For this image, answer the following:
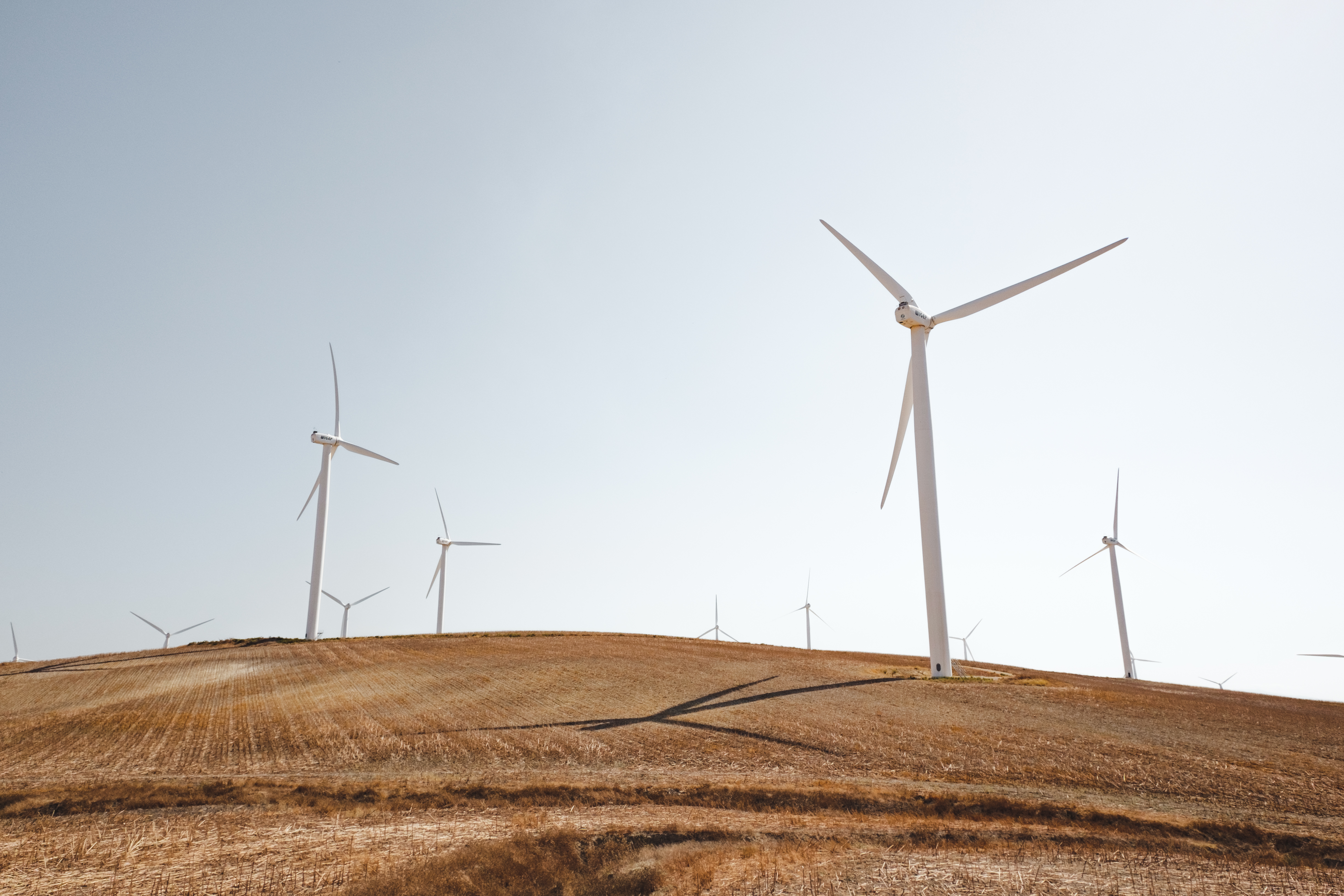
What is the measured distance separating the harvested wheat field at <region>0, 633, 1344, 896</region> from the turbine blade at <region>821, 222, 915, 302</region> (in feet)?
73.9

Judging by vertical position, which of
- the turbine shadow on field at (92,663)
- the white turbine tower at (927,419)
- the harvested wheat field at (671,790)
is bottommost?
the harvested wheat field at (671,790)

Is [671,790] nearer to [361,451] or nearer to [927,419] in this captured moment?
[927,419]

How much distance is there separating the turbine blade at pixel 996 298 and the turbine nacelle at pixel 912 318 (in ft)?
2.27

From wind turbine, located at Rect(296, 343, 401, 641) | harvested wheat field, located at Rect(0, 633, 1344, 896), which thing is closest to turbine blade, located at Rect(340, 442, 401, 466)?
wind turbine, located at Rect(296, 343, 401, 641)

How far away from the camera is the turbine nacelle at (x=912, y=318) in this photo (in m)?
40.5

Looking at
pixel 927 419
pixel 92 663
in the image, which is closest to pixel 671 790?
pixel 927 419

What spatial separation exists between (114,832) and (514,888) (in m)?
7.87

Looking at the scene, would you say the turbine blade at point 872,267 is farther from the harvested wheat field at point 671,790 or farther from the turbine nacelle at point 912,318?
the harvested wheat field at point 671,790

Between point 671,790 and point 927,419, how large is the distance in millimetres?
27136

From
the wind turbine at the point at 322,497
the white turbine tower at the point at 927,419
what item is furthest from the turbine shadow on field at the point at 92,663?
the white turbine tower at the point at 927,419

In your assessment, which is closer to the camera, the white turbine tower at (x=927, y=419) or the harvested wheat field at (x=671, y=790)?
the harvested wheat field at (x=671, y=790)

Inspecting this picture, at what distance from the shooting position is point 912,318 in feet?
133

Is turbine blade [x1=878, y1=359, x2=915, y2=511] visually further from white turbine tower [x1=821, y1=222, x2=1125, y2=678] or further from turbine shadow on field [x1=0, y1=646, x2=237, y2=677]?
turbine shadow on field [x1=0, y1=646, x2=237, y2=677]

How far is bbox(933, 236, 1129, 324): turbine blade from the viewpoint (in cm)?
4066
